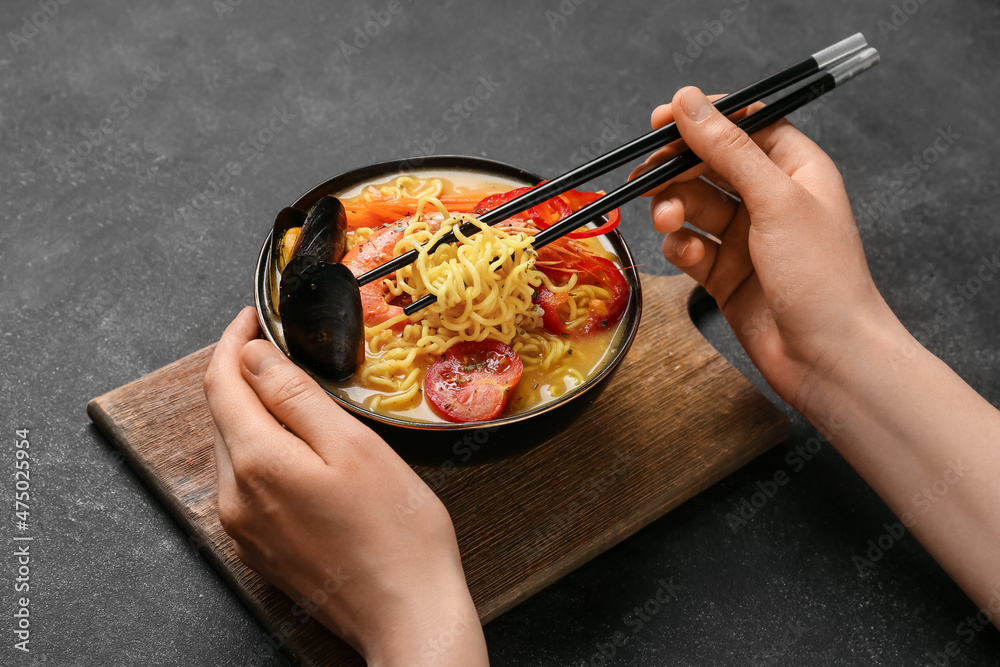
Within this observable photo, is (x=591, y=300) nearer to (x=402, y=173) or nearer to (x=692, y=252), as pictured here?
(x=692, y=252)

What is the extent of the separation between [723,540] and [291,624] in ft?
4.22

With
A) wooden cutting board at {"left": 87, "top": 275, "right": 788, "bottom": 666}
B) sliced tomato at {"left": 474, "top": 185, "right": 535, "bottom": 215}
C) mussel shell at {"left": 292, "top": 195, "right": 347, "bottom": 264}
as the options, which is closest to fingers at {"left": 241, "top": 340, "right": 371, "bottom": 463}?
mussel shell at {"left": 292, "top": 195, "right": 347, "bottom": 264}

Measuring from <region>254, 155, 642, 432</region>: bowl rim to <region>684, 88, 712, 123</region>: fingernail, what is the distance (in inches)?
15.6

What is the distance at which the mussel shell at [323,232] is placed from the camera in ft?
7.24

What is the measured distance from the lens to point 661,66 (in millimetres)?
4219

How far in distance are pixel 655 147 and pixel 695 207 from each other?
1.29 feet

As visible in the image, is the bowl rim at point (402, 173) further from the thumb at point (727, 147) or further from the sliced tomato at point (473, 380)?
the thumb at point (727, 147)

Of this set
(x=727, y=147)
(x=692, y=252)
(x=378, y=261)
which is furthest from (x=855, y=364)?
(x=378, y=261)

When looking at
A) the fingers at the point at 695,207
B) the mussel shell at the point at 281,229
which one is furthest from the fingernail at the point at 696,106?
the mussel shell at the point at 281,229

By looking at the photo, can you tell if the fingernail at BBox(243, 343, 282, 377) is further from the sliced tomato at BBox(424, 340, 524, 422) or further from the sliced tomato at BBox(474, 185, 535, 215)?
the sliced tomato at BBox(474, 185, 535, 215)

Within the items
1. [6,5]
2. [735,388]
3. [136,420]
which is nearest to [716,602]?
[735,388]

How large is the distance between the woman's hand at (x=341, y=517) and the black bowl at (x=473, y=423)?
11 centimetres

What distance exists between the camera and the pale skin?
1848 mm

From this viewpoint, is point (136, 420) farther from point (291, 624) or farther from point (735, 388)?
point (735, 388)
